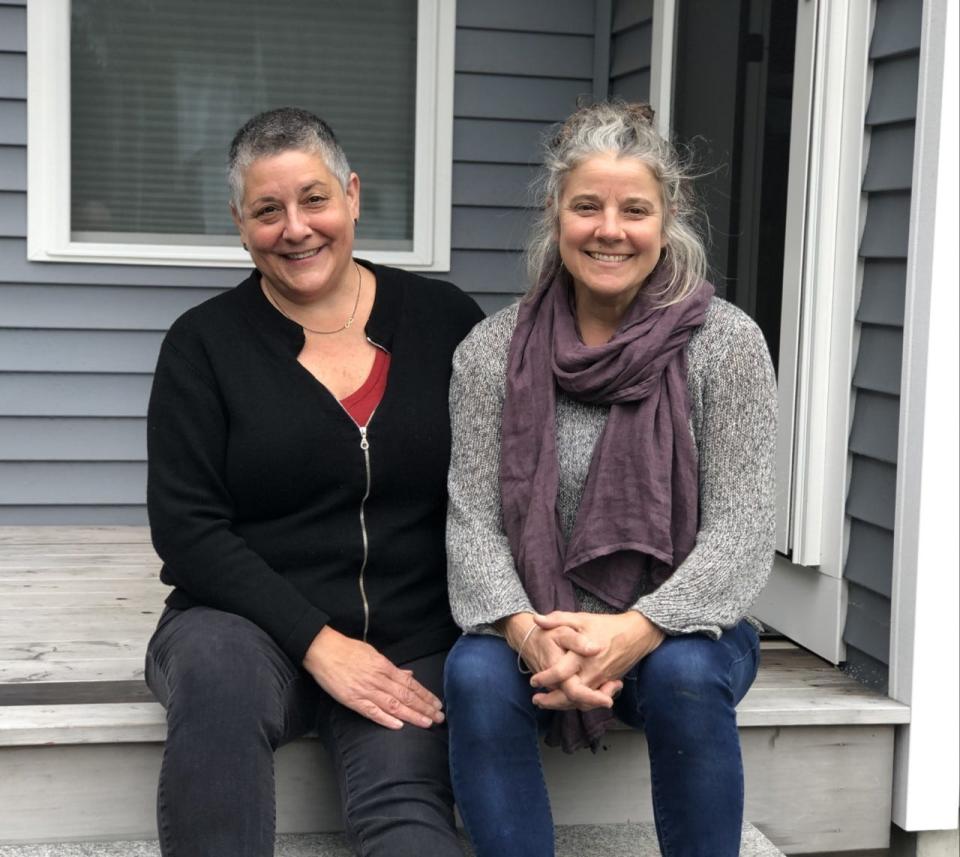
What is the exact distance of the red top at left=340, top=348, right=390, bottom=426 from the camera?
2.14m

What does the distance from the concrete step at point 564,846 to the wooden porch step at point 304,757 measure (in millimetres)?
19

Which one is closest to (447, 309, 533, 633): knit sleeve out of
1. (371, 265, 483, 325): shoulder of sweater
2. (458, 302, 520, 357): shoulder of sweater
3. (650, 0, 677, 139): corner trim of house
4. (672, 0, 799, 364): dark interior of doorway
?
(458, 302, 520, 357): shoulder of sweater

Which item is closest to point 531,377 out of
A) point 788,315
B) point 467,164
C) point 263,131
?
point 263,131

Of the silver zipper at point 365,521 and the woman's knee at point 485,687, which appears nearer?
the woman's knee at point 485,687

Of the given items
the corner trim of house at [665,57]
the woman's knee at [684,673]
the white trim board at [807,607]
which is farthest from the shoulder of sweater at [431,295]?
the corner trim of house at [665,57]

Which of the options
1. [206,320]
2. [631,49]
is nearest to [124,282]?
[631,49]

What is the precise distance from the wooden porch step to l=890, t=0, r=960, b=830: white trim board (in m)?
0.06

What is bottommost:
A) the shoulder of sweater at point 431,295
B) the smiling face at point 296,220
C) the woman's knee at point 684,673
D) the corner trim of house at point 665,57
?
the woman's knee at point 684,673

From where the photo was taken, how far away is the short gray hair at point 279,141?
207 cm

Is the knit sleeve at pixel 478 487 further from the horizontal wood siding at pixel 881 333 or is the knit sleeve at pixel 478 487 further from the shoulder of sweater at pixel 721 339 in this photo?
the horizontal wood siding at pixel 881 333

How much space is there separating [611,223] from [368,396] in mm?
486

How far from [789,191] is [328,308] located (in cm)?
105

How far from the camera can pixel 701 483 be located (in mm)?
2051

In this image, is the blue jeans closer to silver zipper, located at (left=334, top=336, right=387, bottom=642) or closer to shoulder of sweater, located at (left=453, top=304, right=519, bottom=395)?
silver zipper, located at (left=334, top=336, right=387, bottom=642)
